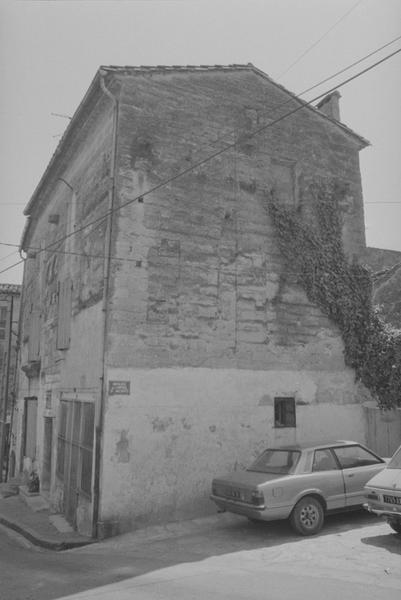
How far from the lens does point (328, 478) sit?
28.7ft

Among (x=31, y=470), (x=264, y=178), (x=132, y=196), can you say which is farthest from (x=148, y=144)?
(x=31, y=470)

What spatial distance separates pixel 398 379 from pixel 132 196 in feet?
24.6

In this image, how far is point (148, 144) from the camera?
1123 centimetres

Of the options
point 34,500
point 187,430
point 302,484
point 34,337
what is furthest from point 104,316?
point 34,337

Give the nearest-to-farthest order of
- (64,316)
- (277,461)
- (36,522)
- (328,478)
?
(328,478) → (277,461) → (36,522) → (64,316)

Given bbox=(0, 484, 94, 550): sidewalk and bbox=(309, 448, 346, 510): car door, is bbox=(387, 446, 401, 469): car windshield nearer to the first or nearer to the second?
bbox=(309, 448, 346, 510): car door

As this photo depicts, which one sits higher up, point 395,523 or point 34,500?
point 395,523

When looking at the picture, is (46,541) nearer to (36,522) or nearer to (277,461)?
(36,522)

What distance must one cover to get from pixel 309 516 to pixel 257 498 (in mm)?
968

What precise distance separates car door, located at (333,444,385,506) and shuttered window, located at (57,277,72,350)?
6911 mm

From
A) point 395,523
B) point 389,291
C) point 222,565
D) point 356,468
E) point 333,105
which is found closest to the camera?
point 222,565

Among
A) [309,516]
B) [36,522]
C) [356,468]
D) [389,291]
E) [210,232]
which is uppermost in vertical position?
[389,291]

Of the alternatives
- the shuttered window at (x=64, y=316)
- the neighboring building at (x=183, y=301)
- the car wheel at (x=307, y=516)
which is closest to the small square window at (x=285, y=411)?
the neighboring building at (x=183, y=301)

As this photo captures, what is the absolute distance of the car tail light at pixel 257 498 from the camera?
8.16m
